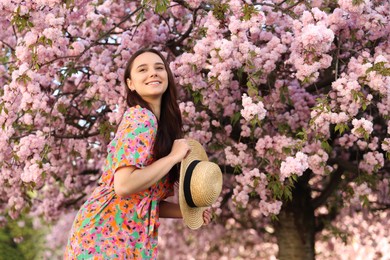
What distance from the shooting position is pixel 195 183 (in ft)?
10.7

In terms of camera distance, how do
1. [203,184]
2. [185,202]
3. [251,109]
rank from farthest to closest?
[251,109], [185,202], [203,184]

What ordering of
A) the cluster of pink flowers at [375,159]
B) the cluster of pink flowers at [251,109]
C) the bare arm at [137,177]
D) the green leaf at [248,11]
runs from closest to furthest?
1. the bare arm at [137,177]
2. the cluster of pink flowers at [251,109]
3. the green leaf at [248,11]
4. the cluster of pink flowers at [375,159]

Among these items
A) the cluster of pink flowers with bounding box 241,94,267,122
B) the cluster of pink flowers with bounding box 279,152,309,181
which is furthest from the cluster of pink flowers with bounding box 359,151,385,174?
the cluster of pink flowers with bounding box 241,94,267,122

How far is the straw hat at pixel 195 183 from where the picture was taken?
3.25 m

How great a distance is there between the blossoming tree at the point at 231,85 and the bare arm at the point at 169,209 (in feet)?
5.34

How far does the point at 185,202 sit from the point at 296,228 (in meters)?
4.75

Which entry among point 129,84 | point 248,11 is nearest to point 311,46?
point 248,11

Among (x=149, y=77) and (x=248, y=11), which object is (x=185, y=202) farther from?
(x=248, y=11)

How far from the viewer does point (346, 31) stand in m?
5.77

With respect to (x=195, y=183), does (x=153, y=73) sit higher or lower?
higher

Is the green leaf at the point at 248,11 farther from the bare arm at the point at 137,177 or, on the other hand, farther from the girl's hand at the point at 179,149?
the bare arm at the point at 137,177

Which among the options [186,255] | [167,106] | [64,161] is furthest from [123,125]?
[186,255]

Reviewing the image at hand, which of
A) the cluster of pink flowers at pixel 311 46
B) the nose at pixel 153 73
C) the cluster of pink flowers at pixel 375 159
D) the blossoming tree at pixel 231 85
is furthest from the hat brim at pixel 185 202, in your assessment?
the cluster of pink flowers at pixel 375 159

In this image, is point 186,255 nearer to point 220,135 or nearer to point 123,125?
point 220,135
